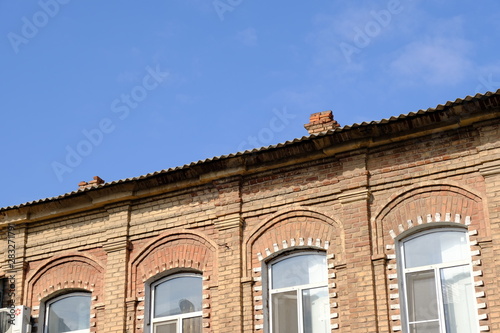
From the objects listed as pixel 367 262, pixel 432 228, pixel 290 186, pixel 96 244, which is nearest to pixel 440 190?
pixel 432 228

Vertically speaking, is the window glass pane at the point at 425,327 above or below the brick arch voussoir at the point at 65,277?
below

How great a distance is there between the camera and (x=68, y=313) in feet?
61.1

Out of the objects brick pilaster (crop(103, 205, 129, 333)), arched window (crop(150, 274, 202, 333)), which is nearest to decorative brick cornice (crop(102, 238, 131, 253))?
brick pilaster (crop(103, 205, 129, 333))

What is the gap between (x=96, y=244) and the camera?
18578mm

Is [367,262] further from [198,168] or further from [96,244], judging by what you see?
[96,244]

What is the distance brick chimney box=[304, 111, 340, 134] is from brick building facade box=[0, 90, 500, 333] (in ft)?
0.20

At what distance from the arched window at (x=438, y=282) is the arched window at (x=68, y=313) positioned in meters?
6.71

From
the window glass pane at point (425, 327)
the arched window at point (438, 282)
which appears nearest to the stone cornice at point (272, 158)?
the arched window at point (438, 282)

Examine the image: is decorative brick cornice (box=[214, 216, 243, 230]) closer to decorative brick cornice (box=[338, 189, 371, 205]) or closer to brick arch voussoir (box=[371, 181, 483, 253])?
decorative brick cornice (box=[338, 189, 371, 205])

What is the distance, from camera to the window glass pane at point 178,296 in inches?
686

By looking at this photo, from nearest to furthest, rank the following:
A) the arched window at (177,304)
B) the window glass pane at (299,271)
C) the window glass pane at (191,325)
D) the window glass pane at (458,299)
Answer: the window glass pane at (458,299), the window glass pane at (299,271), the window glass pane at (191,325), the arched window at (177,304)

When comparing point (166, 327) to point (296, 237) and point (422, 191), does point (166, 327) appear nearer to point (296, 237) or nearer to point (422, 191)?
point (296, 237)

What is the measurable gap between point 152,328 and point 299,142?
15.3 ft

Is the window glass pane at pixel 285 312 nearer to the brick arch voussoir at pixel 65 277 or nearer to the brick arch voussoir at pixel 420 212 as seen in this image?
the brick arch voussoir at pixel 420 212
